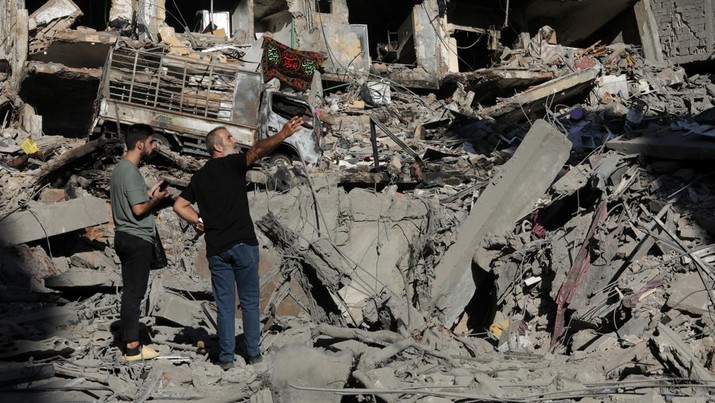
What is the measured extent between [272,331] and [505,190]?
11.5ft

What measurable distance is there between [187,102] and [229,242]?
430 inches

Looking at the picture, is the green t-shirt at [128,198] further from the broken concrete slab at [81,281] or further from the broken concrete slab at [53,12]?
the broken concrete slab at [53,12]

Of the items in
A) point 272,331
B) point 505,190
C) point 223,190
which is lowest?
point 272,331

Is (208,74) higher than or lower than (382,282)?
higher

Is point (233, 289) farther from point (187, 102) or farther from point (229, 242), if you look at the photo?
point (187, 102)

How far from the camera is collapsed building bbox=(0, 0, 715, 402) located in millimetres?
6129

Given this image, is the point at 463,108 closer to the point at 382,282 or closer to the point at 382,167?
the point at 382,167

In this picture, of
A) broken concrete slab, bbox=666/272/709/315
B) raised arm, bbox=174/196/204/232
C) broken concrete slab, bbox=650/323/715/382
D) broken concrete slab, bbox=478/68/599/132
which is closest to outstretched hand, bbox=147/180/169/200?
raised arm, bbox=174/196/204/232

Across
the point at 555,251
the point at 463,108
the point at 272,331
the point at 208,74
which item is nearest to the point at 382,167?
the point at 208,74

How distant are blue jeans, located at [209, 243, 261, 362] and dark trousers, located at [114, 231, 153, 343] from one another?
0.53 metres

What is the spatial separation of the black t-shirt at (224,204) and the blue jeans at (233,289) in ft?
0.23

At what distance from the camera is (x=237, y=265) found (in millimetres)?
5824

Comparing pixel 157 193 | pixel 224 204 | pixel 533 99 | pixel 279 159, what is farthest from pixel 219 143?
pixel 533 99

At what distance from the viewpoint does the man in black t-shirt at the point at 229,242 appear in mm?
5801
